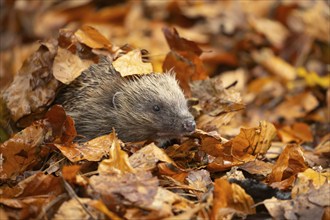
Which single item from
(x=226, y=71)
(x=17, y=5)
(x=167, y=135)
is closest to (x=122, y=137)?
(x=167, y=135)

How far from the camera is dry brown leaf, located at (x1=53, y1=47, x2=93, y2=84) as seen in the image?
5.06 meters

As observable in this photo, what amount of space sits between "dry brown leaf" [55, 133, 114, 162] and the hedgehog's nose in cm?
56

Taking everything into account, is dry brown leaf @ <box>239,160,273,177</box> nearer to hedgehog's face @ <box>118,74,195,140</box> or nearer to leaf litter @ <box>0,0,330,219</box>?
leaf litter @ <box>0,0,330,219</box>

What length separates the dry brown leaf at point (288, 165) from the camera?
434cm

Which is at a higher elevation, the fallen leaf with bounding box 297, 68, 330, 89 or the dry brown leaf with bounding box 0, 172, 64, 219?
the dry brown leaf with bounding box 0, 172, 64, 219

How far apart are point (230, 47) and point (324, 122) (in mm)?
2600

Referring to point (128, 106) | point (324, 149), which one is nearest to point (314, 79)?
point (324, 149)

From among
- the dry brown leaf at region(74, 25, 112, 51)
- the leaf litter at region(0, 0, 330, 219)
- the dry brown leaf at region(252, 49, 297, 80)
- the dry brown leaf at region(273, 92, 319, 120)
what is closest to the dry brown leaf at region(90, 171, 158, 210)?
the leaf litter at region(0, 0, 330, 219)

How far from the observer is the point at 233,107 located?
17.6 ft

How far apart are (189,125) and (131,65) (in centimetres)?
66

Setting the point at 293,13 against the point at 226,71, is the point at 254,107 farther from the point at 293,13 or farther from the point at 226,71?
the point at 293,13

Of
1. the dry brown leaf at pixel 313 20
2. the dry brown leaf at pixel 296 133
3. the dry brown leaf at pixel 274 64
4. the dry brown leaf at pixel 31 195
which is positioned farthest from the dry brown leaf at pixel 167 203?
the dry brown leaf at pixel 313 20

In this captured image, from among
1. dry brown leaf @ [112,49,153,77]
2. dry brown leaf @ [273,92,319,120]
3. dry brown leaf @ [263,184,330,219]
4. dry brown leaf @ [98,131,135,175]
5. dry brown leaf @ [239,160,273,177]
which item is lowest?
dry brown leaf @ [273,92,319,120]

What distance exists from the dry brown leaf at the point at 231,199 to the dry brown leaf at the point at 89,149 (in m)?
0.89
